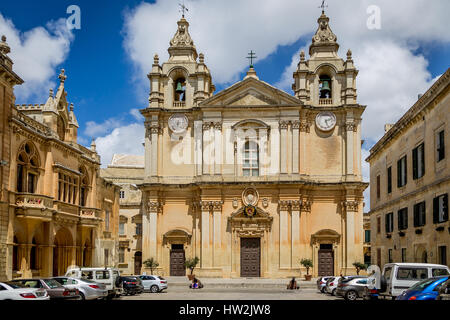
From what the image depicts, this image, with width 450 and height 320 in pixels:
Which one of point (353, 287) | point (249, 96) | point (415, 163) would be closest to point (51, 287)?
point (353, 287)

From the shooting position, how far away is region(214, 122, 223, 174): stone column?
45281mm

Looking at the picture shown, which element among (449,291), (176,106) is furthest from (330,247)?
(449,291)

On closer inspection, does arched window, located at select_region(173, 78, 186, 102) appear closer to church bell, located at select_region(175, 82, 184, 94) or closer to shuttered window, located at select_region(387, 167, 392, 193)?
church bell, located at select_region(175, 82, 184, 94)

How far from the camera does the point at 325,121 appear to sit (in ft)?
151

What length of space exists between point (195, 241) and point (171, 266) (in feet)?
9.42

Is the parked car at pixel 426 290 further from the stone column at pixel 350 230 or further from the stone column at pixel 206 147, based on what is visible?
the stone column at pixel 206 147

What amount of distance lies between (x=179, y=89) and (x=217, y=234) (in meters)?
13.1

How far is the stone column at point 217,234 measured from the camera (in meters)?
44.2

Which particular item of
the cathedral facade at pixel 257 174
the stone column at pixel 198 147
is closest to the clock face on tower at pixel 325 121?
the cathedral facade at pixel 257 174

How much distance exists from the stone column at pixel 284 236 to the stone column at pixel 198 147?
719 centimetres

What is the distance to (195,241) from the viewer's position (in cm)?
4544

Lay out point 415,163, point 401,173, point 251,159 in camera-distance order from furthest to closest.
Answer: point 251,159 → point 401,173 → point 415,163

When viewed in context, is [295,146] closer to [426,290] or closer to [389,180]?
[389,180]

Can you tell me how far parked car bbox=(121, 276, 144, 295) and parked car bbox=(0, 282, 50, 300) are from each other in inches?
428
